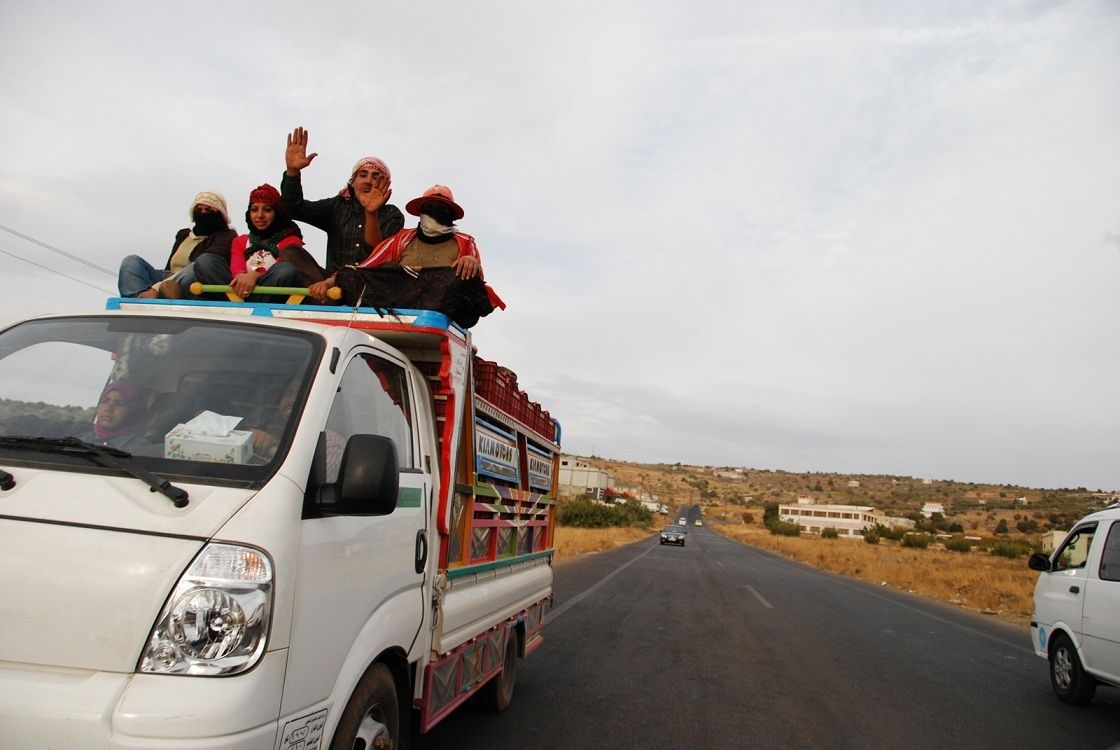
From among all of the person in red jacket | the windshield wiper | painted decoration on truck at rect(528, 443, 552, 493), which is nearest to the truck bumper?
the windshield wiper

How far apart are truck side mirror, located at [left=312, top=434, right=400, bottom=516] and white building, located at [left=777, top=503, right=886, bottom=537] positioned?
87.2 metres

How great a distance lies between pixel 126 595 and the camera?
7.60 ft

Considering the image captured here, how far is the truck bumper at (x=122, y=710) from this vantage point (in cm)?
216

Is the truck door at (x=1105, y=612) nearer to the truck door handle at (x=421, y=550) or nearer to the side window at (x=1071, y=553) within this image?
the side window at (x=1071, y=553)

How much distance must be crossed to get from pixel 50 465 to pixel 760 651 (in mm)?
9183

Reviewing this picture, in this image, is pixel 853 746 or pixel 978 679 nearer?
pixel 853 746

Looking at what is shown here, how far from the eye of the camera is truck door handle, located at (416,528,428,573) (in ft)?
12.4

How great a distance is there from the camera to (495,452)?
5.19 meters

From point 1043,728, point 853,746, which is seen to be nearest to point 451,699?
point 853,746

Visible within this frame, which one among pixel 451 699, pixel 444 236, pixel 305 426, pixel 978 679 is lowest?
pixel 978 679

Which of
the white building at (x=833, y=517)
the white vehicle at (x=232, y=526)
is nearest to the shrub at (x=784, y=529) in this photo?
the white building at (x=833, y=517)

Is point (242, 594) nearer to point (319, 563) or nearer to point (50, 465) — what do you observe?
point (319, 563)

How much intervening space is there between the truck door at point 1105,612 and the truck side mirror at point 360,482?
7.27 metres

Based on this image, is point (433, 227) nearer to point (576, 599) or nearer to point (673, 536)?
point (576, 599)
